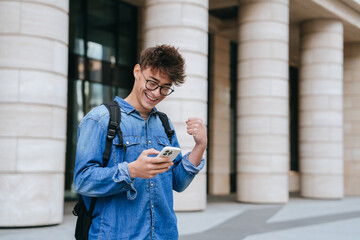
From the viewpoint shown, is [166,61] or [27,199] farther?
[27,199]

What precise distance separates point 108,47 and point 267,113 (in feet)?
19.7

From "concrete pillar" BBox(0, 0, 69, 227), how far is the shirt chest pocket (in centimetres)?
757

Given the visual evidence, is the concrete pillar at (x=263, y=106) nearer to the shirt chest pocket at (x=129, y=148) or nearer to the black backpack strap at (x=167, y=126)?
the black backpack strap at (x=167, y=126)

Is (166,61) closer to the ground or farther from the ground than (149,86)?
farther from the ground

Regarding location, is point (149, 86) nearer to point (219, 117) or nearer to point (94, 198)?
point (94, 198)

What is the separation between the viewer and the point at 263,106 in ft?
54.1

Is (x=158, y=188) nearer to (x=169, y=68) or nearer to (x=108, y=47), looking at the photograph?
(x=169, y=68)

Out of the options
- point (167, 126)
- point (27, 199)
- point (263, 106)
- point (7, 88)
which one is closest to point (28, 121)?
point (7, 88)

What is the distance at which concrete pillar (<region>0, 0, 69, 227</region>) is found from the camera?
9719 mm

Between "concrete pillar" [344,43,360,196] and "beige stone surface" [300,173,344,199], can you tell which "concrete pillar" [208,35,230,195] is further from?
"concrete pillar" [344,43,360,196]

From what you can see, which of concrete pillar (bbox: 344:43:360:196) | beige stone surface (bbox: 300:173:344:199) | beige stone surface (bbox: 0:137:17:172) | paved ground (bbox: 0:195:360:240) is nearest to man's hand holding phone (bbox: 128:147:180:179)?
paved ground (bbox: 0:195:360:240)

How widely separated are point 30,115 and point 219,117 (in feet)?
42.8

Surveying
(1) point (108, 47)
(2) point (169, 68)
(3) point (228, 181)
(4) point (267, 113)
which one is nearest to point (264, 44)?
(4) point (267, 113)

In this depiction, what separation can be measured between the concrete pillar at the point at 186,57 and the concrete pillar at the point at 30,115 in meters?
3.83
